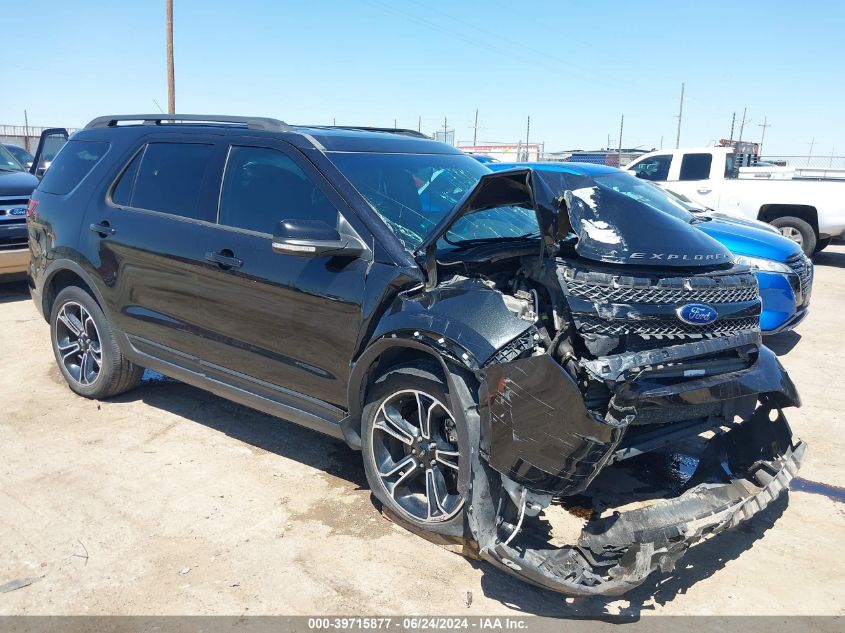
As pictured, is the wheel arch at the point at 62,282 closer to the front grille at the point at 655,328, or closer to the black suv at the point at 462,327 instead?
the black suv at the point at 462,327

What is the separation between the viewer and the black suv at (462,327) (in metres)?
2.85

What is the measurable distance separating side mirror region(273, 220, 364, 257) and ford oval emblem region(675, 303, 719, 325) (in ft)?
5.13

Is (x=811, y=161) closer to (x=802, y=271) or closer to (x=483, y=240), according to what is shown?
(x=802, y=271)

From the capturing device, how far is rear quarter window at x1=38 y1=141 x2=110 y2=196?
517 centimetres

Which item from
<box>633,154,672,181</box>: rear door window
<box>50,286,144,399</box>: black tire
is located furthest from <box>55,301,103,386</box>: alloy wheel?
<box>633,154,672,181</box>: rear door window

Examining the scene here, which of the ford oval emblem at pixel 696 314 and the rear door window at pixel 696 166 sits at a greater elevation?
the rear door window at pixel 696 166

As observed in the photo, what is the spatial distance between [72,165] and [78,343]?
4.37 feet

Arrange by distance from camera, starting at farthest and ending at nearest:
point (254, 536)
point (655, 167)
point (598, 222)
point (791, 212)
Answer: point (655, 167) < point (791, 212) < point (254, 536) < point (598, 222)

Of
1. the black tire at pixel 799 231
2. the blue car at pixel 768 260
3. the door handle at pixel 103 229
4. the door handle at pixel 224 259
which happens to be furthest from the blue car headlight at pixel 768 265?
the black tire at pixel 799 231

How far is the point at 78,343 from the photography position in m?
5.32

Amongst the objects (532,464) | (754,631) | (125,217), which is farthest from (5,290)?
(754,631)

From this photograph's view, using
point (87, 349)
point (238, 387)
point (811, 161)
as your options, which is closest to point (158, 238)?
point (238, 387)

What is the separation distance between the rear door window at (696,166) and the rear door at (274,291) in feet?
32.7

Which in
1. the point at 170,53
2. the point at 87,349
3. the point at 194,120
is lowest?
the point at 87,349
